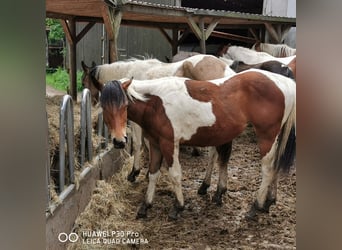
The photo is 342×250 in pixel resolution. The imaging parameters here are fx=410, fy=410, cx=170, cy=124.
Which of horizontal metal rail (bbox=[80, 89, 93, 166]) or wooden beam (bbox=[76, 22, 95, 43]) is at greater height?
wooden beam (bbox=[76, 22, 95, 43])

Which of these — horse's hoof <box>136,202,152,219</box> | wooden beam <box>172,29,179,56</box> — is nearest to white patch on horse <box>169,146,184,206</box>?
horse's hoof <box>136,202,152,219</box>

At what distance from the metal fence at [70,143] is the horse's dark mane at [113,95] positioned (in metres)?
0.11

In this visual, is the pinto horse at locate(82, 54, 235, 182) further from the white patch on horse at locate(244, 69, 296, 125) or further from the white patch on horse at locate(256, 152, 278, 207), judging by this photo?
the white patch on horse at locate(256, 152, 278, 207)

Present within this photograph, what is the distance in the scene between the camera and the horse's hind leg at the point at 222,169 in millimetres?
1614

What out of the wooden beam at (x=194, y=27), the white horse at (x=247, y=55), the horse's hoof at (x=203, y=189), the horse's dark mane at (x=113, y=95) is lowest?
the horse's hoof at (x=203, y=189)

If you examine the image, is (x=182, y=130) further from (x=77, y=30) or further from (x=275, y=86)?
(x=77, y=30)

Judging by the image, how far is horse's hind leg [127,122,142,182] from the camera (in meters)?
1.68

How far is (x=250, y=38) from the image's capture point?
2453 mm

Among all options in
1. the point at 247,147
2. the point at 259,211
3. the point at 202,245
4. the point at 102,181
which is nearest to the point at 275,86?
the point at 247,147

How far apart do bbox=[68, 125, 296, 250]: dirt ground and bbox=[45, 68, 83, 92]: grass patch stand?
43 centimetres

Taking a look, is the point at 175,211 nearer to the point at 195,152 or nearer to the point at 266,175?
the point at 195,152

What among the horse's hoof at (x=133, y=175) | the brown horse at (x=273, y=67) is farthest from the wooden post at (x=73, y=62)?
the brown horse at (x=273, y=67)

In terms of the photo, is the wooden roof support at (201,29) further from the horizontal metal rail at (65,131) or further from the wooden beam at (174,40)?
the horizontal metal rail at (65,131)

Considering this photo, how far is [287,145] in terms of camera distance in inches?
59.1
